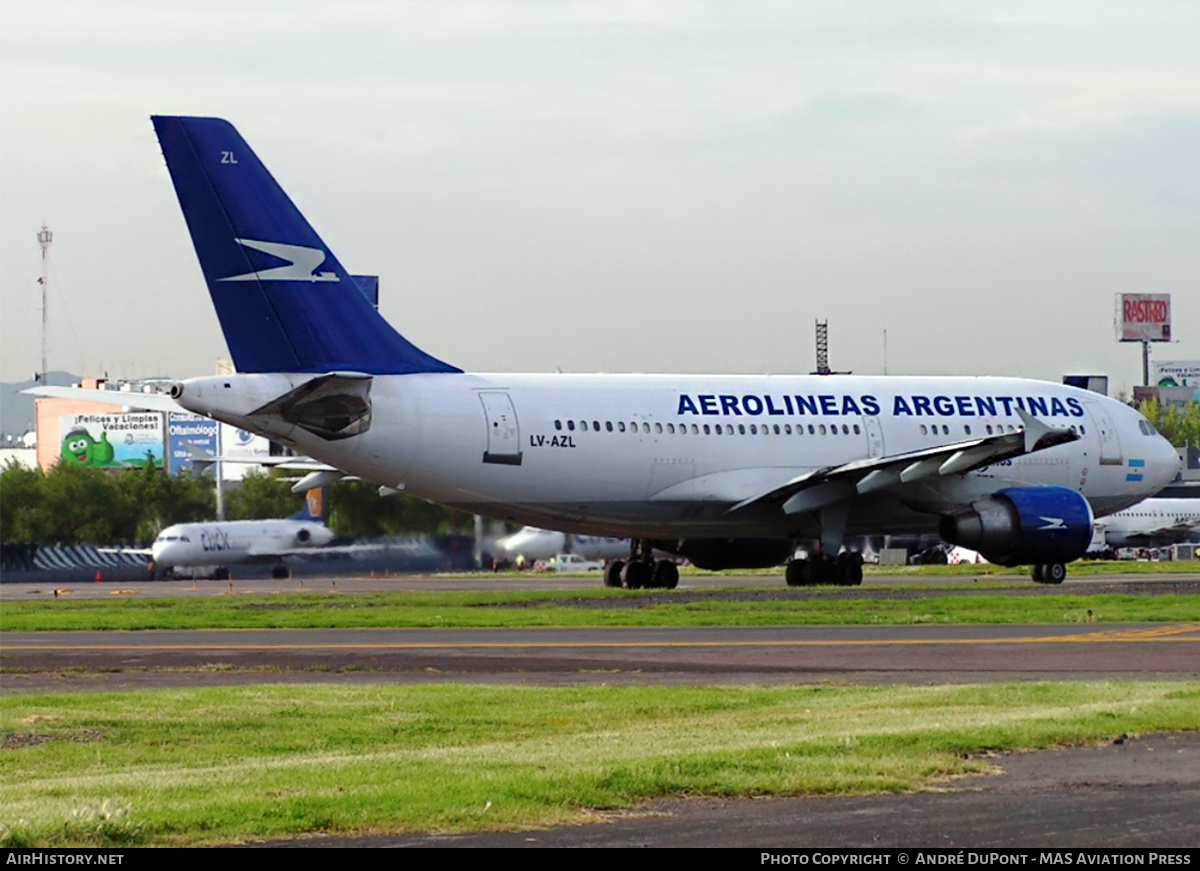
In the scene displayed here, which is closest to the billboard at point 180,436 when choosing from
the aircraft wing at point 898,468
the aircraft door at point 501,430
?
the aircraft wing at point 898,468

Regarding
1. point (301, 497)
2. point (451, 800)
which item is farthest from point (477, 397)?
point (301, 497)

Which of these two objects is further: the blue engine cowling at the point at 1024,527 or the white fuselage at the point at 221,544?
the white fuselage at the point at 221,544

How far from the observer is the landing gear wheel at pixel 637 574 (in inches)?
1748

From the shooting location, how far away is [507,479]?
38.7 m

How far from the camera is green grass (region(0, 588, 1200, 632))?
100 ft

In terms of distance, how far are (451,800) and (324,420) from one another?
2523 centimetres

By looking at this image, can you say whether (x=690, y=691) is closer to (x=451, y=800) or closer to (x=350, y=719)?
(x=350, y=719)

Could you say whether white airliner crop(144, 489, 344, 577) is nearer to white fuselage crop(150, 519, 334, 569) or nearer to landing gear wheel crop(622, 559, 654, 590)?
white fuselage crop(150, 519, 334, 569)

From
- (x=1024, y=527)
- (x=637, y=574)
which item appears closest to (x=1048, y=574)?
(x=1024, y=527)

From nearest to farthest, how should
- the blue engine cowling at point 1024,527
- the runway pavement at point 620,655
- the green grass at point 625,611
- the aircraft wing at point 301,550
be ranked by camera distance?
the runway pavement at point 620,655
the green grass at point 625,611
the blue engine cowling at point 1024,527
the aircraft wing at point 301,550

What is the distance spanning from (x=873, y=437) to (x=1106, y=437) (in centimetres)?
670

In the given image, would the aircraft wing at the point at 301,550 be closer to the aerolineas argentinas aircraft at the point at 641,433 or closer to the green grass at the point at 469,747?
the aerolineas argentinas aircraft at the point at 641,433

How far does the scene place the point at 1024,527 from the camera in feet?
129

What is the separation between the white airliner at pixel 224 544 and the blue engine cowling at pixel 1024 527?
47.6 m
